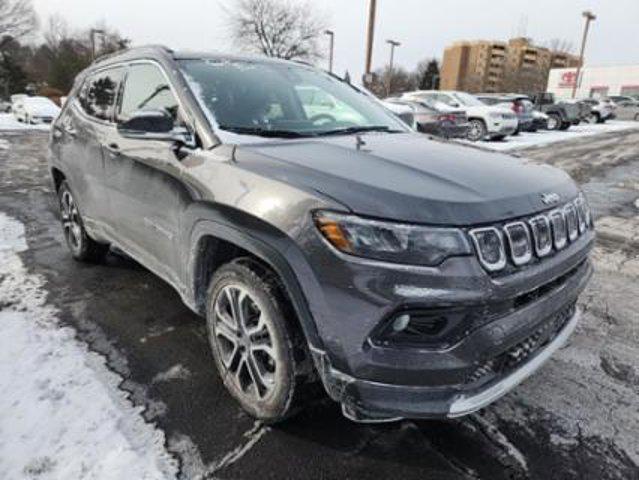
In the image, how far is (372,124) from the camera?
3322mm

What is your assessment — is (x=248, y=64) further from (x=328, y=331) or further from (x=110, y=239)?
(x=328, y=331)

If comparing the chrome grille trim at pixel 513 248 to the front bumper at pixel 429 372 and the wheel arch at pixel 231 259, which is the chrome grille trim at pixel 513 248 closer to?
the front bumper at pixel 429 372

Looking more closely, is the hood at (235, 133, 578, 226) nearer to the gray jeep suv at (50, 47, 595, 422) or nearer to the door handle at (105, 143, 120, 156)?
the gray jeep suv at (50, 47, 595, 422)

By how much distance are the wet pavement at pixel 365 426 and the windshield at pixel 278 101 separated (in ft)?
4.64

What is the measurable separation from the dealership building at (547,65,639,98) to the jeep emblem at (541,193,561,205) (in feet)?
218

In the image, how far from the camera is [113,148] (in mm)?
3369

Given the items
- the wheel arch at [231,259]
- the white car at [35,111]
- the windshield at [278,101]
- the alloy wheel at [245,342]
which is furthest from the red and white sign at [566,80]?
the alloy wheel at [245,342]

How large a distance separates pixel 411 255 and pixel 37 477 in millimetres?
1735

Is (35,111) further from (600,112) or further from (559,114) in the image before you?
(600,112)

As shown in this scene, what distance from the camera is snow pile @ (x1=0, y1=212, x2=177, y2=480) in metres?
2.10

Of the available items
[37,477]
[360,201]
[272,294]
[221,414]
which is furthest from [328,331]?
[37,477]

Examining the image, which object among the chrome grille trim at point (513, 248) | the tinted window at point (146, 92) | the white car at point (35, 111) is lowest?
the white car at point (35, 111)

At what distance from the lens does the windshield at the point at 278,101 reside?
9.15ft

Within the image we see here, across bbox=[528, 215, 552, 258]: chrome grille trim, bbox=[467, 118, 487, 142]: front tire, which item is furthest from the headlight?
→ bbox=[467, 118, 487, 142]: front tire
